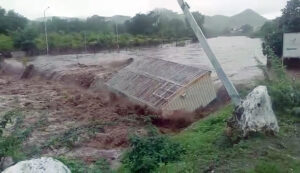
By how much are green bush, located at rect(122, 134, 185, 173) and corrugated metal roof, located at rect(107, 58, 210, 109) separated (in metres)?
5.88

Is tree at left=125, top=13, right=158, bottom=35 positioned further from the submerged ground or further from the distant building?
the distant building

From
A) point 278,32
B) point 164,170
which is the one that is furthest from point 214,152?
point 278,32

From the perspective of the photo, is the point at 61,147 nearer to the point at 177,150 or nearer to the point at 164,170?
the point at 177,150

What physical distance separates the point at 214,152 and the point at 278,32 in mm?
17380

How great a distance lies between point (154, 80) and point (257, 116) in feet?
27.9

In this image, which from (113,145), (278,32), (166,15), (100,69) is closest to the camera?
(113,145)

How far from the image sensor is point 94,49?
187ft

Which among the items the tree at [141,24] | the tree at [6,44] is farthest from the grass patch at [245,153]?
the tree at [141,24]

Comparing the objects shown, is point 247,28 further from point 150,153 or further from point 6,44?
point 150,153

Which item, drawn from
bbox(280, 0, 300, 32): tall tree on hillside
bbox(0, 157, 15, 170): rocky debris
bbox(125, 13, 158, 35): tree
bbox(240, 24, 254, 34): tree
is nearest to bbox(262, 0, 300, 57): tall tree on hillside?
bbox(280, 0, 300, 32): tall tree on hillside

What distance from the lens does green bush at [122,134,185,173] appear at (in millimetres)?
7864

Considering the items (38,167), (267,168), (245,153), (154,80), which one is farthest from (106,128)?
(38,167)

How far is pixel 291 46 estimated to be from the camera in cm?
2044

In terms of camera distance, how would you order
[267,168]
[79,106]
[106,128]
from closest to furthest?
[267,168] → [106,128] → [79,106]
